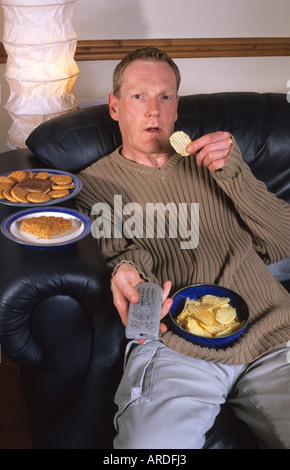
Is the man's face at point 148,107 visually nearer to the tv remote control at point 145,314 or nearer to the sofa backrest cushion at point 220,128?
the sofa backrest cushion at point 220,128

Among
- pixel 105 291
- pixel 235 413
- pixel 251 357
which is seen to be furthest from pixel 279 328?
pixel 105 291

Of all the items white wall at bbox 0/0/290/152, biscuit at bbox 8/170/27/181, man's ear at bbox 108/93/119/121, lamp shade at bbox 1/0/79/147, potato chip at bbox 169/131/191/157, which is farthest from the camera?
white wall at bbox 0/0/290/152

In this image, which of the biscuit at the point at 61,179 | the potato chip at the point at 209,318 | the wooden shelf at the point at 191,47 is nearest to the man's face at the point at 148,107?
the biscuit at the point at 61,179

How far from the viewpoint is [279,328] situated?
128 cm

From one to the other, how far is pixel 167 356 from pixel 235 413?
23 centimetres

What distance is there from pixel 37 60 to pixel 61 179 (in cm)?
77

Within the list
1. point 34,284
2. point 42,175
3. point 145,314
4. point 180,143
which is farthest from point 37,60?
point 145,314

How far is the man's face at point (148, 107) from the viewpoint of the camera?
1.50 meters

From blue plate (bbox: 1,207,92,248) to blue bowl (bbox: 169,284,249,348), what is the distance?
1.07 ft

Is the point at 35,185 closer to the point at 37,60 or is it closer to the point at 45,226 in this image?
the point at 45,226

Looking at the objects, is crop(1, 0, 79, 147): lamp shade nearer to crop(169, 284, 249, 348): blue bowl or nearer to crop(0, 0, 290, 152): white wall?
crop(0, 0, 290, 152): white wall

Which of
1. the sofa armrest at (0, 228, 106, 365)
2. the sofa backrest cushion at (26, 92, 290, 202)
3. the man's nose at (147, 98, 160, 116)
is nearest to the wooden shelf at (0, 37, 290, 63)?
the sofa backrest cushion at (26, 92, 290, 202)

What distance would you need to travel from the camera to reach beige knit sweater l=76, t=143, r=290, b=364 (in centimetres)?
132

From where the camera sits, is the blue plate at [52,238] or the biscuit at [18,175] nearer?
the blue plate at [52,238]
